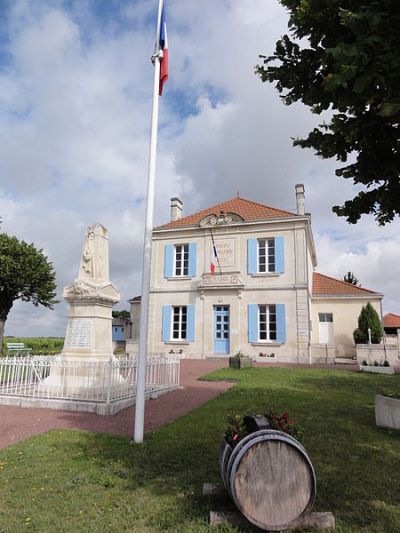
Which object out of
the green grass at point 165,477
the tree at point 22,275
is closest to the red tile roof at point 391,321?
the tree at point 22,275

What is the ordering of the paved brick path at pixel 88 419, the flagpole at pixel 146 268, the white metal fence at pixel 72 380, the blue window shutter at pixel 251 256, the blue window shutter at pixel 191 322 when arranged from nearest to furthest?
the flagpole at pixel 146 268
the paved brick path at pixel 88 419
the white metal fence at pixel 72 380
the blue window shutter at pixel 251 256
the blue window shutter at pixel 191 322

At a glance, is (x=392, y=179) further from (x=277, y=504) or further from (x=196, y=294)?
(x=196, y=294)

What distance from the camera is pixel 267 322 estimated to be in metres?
21.3

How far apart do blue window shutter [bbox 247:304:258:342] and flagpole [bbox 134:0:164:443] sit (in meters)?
15.3

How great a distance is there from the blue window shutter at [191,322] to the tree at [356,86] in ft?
58.8

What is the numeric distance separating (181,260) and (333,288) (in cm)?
948

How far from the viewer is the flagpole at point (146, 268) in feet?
19.4

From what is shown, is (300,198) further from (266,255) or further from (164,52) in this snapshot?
(164,52)

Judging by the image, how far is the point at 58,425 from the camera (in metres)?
6.86

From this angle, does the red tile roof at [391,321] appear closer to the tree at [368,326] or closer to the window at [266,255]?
the tree at [368,326]

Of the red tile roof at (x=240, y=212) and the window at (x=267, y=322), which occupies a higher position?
the red tile roof at (x=240, y=212)

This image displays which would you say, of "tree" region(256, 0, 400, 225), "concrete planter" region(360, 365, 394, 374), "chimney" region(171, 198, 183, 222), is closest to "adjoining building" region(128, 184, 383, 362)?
"chimney" region(171, 198, 183, 222)

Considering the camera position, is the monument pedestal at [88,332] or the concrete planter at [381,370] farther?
the concrete planter at [381,370]

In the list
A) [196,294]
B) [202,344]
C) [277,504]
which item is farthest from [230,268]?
[277,504]
